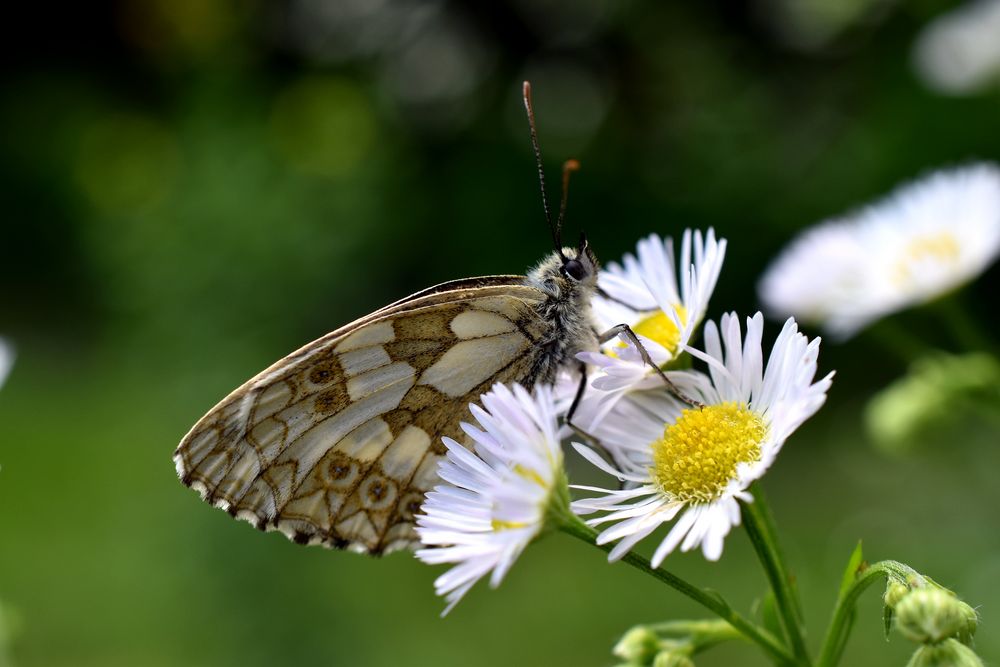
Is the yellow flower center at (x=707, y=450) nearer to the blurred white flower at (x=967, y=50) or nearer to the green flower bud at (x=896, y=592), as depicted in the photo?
the green flower bud at (x=896, y=592)

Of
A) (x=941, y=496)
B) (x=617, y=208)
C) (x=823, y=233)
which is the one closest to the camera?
(x=823, y=233)

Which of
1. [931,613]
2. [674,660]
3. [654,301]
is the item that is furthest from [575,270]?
[931,613]

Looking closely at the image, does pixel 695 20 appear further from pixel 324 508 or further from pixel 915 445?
Result: pixel 324 508

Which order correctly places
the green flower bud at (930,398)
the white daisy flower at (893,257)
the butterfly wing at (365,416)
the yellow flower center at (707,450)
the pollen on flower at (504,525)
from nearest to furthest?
the pollen on flower at (504,525) → the yellow flower center at (707,450) → the butterfly wing at (365,416) → the green flower bud at (930,398) → the white daisy flower at (893,257)

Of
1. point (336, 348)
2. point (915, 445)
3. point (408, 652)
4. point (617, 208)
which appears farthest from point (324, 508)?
point (617, 208)

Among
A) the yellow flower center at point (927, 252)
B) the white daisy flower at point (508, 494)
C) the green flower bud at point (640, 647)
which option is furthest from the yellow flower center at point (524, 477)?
the yellow flower center at point (927, 252)

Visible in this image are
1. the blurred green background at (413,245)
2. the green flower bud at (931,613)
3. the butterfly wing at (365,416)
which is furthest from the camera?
the blurred green background at (413,245)

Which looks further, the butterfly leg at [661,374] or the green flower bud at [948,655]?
the butterfly leg at [661,374]
